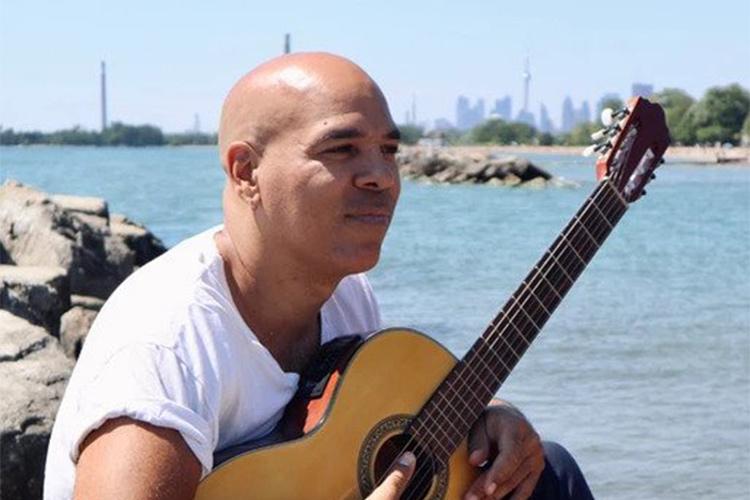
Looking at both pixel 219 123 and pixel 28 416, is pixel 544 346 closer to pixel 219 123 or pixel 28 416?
pixel 28 416

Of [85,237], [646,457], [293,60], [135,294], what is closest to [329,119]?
[293,60]

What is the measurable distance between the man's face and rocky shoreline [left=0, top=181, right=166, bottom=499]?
80.2 inches

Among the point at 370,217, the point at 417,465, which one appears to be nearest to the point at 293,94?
the point at 370,217

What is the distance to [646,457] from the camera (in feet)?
22.7

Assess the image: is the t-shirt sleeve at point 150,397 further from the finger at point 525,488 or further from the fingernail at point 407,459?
the finger at point 525,488

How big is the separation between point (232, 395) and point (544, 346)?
7.93 meters

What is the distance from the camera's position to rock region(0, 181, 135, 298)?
9344 mm

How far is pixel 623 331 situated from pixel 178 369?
31.2ft

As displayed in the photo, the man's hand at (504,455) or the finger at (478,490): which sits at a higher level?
the man's hand at (504,455)

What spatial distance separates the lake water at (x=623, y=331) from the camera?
6969 mm

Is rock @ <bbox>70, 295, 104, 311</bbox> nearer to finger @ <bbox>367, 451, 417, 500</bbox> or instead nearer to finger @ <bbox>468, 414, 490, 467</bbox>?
finger @ <bbox>468, 414, 490, 467</bbox>

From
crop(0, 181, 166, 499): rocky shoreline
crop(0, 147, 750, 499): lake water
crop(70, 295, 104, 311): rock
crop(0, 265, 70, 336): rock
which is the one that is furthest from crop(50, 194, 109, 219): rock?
crop(0, 265, 70, 336): rock

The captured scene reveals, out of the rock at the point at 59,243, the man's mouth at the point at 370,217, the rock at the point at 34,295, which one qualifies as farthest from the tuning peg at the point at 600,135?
the rock at the point at 59,243

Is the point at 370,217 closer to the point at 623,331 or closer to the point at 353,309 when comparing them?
the point at 353,309
